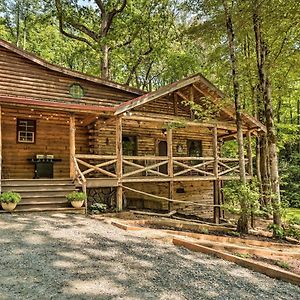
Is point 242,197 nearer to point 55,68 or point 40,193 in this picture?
point 40,193

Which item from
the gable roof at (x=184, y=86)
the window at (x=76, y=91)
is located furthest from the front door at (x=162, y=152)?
the window at (x=76, y=91)

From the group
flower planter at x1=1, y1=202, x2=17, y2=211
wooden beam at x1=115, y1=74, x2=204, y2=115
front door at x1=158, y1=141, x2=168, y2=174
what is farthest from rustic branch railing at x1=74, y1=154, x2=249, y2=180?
flower planter at x1=1, y1=202, x2=17, y2=211

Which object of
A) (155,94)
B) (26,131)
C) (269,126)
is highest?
(155,94)

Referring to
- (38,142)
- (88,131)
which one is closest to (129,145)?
(88,131)

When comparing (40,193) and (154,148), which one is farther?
(154,148)

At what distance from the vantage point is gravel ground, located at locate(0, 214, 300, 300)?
3945 mm

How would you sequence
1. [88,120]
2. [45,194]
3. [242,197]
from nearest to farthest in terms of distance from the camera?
1. [242,197]
2. [45,194]
3. [88,120]

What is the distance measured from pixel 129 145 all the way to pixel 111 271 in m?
11.0

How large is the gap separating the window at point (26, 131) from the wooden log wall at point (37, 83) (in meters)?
1.15

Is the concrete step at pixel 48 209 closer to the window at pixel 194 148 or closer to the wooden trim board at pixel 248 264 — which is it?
the wooden trim board at pixel 248 264

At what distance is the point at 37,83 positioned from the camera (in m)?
13.2

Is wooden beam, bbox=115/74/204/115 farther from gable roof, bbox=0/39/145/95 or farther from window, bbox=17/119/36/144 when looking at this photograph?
window, bbox=17/119/36/144

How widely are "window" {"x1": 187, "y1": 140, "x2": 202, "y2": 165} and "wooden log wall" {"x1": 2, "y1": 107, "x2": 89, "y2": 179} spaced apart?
6.08 meters

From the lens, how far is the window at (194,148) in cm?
1750
